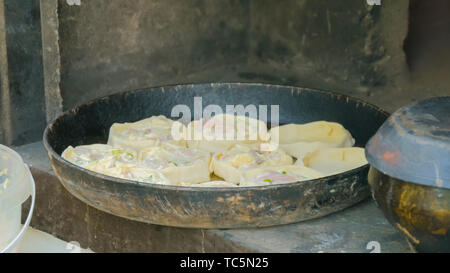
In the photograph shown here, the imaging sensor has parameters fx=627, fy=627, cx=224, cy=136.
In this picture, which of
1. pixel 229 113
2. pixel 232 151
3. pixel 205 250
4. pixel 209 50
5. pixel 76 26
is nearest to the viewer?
pixel 205 250

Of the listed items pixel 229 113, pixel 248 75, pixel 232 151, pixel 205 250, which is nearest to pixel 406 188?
pixel 205 250

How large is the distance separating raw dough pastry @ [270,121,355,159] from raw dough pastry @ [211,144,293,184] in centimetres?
14

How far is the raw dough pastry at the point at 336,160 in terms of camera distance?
2730 millimetres

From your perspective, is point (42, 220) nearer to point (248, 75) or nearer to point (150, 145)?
point (150, 145)

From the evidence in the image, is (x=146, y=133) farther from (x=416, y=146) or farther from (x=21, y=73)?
(x=416, y=146)

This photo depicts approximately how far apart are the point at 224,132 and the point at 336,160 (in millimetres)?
604

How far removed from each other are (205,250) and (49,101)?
1449 mm

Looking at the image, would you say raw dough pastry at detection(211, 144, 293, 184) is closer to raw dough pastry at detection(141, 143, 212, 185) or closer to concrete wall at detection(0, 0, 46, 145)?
raw dough pastry at detection(141, 143, 212, 185)

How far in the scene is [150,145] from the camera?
3.02m

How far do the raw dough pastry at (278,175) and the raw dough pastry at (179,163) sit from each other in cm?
22

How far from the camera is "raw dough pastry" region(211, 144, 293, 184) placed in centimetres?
274

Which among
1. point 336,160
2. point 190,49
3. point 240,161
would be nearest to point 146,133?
point 240,161

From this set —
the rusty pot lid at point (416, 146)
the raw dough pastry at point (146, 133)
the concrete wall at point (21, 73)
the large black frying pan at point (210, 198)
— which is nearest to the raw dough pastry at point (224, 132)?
the raw dough pastry at point (146, 133)

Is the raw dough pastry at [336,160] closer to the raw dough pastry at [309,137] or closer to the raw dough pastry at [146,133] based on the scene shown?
the raw dough pastry at [309,137]
